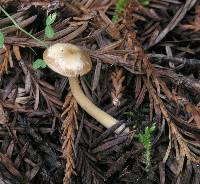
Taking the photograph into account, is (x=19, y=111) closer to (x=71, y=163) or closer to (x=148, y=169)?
(x=71, y=163)

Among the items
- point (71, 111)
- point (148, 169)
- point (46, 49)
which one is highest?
point (46, 49)

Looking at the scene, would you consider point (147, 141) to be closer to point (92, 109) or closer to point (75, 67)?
point (92, 109)

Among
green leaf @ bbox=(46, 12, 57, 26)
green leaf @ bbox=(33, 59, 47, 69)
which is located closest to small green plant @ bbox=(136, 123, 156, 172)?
green leaf @ bbox=(33, 59, 47, 69)

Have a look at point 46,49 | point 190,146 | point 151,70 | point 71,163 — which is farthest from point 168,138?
point 46,49

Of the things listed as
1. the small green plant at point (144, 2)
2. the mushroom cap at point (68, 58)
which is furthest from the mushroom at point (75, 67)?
the small green plant at point (144, 2)

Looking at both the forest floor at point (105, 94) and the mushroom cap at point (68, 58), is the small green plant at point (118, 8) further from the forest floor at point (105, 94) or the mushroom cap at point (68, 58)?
the mushroom cap at point (68, 58)

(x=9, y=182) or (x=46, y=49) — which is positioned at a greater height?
(x=46, y=49)

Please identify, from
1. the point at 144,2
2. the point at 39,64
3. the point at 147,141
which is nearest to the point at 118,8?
the point at 144,2
